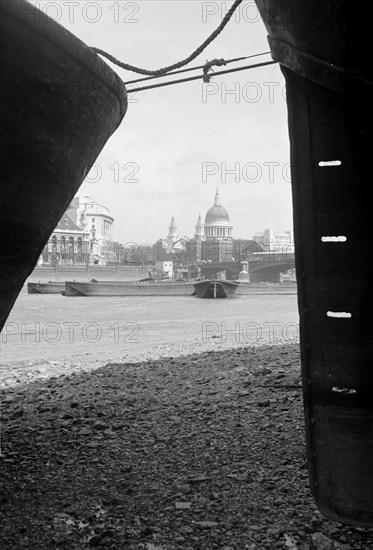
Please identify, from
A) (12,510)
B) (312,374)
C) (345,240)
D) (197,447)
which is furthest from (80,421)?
(345,240)

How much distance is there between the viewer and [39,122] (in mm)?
2504

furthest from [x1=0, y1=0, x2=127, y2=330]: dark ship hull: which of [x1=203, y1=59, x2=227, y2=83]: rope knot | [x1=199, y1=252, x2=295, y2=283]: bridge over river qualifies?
[x1=199, y1=252, x2=295, y2=283]: bridge over river

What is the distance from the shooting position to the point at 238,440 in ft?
13.3

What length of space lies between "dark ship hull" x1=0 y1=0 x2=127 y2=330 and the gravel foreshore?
1148mm

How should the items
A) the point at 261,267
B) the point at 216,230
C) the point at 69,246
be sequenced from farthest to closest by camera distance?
the point at 216,230
the point at 69,246
the point at 261,267

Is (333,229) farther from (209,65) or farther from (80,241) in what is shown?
(80,241)

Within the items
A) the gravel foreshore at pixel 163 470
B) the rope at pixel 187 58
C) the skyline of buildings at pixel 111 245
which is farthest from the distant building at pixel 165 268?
the rope at pixel 187 58

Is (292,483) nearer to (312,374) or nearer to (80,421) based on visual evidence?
(312,374)

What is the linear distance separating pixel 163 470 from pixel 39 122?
7.57 ft

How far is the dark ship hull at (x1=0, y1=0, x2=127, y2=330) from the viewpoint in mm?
2338

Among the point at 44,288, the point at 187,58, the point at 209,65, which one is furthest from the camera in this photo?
the point at 44,288

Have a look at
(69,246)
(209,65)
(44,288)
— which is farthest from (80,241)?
(209,65)

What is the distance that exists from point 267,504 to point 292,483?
1.00 ft

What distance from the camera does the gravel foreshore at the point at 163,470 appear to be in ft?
8.91
